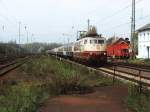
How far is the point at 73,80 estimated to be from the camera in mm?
18922

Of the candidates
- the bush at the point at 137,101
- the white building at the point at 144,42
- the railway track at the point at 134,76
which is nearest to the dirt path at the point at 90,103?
the bush at the point at 137,101

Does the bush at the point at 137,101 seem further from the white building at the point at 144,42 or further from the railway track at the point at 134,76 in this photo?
the white building at the point at 144,42

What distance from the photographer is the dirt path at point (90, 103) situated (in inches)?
515

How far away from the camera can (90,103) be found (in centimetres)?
1435

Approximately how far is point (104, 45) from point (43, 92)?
2490cm

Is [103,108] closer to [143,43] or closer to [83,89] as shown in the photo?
[83,89]

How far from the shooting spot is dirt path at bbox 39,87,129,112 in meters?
13.1

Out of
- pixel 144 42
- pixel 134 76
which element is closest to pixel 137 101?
pixel 134 76

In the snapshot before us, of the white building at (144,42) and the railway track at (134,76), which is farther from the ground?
the white building at (144,42)

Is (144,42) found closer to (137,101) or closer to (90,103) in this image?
→ (137,101)

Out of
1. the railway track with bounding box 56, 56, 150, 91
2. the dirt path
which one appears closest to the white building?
the railway track with bounding box 56, 56, 150, 91

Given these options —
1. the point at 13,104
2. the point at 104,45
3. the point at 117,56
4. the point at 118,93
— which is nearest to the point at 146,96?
the point at 118,93

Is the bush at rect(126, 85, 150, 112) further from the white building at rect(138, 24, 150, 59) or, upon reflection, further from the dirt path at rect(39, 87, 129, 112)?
the white building at rect(138, 24, 150, 59)

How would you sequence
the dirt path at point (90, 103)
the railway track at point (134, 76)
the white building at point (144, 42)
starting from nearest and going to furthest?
the dirt path at point (90, 103)
the railway track at point (134, 76)
the white building at point (144, 42)
